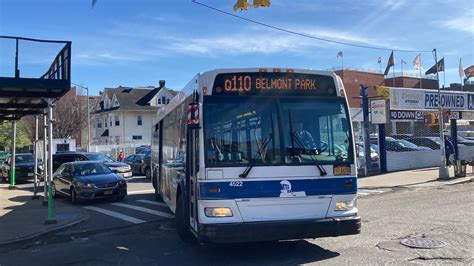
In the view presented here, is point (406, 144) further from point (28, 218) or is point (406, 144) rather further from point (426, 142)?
point (28, 218)

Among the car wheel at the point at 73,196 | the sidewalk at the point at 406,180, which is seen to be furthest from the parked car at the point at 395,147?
the car wheel at the point at 73,196

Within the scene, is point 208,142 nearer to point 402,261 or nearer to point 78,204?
point 402,261

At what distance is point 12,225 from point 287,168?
7713mm

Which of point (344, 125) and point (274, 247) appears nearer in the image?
point (344, 125)

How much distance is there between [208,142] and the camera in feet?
23.1

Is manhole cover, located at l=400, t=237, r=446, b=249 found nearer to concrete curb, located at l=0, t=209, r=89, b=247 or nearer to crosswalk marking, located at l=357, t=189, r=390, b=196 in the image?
concrete curb, located at l=0, t=209, r=89, b=247

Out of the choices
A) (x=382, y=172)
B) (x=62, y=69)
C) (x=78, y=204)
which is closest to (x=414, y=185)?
(x=382, y=172)

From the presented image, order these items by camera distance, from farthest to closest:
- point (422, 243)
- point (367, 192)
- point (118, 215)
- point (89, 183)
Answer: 1. point (367, 192)
2. point (89, 183)
3. point (118, 215)
4. point (422, 243)

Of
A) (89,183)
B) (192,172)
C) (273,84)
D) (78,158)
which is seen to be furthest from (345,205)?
(78,158)

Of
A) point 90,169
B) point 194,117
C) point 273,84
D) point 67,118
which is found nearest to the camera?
point 194,117

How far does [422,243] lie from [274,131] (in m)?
3.13

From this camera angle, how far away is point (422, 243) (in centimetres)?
786

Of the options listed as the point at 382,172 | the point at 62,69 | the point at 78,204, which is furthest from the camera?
the point at 382,172

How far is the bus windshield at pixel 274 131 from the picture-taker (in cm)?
706
